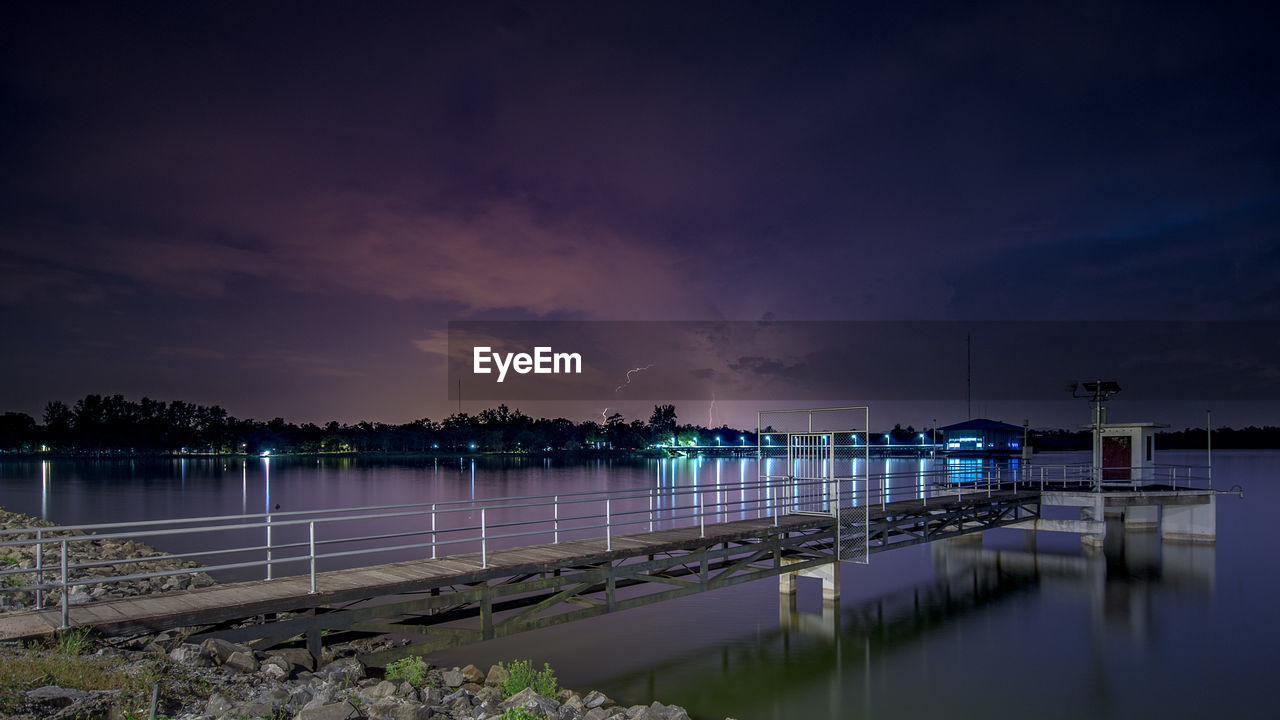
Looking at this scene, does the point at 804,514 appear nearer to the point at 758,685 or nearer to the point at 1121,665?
the point at 758,685

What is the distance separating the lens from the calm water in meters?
12.8

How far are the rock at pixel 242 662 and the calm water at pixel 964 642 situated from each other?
5839 mm

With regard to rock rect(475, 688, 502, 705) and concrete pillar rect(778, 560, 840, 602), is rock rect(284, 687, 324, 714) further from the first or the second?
concrete pillar rect(778, 560, 840, 602)

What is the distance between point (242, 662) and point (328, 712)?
5.45 feet

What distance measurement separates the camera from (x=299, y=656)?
9.27m

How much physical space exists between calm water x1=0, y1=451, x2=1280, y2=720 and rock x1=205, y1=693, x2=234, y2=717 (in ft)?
23.0

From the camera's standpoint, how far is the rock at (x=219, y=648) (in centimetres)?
815

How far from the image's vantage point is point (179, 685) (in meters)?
7.18

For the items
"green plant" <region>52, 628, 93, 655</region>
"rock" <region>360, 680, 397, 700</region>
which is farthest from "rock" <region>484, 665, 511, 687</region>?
"green plant" <region>52, 628, 93, 655</region>

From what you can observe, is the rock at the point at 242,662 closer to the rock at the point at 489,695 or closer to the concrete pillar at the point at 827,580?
the rock at the point at 489,695

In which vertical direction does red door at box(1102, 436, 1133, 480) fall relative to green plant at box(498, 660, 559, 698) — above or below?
above

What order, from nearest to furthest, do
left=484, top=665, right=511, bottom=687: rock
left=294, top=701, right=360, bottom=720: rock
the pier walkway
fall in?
left=294, top=701, right=360, bottom=720: rock → the pier walkway → left=484, top=665, right=511, bottom=687: rock

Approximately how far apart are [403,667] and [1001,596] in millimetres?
16946

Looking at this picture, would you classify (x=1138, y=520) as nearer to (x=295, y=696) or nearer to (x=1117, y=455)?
(x=1117, y=455)
